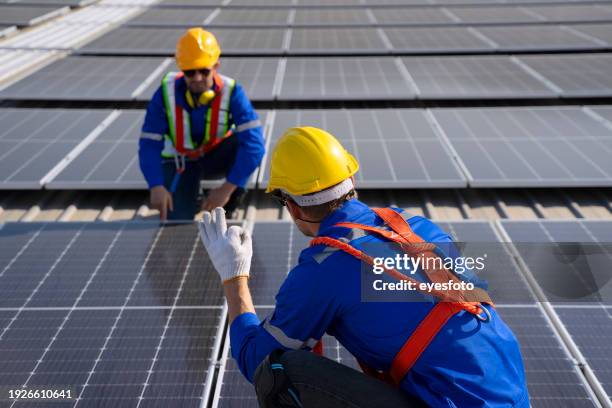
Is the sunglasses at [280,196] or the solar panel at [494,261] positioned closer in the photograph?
the sunglasses at [280,196]

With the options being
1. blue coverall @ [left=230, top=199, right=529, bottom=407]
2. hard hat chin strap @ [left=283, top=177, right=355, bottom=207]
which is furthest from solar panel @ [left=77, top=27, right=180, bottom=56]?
blue coverall @ [left=230, top=199, right=529, bottom=407]

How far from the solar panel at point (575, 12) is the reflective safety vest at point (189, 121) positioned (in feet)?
40.7

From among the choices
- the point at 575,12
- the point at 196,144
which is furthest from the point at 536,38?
the point at 196,144

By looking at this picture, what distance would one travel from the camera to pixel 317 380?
242 centimetres

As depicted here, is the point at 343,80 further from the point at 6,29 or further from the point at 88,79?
the point at 6,29

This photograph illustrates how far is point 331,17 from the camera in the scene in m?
15.3

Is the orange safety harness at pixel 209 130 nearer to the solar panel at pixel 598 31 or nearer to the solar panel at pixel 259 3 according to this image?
the solar panel at pixel 598 31

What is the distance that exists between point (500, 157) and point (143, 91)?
591 centimetres

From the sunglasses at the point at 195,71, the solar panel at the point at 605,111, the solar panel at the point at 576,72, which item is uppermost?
the sunglasses at the point at 195,71

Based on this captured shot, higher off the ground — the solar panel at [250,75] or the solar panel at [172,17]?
the solar panel at [172,17]

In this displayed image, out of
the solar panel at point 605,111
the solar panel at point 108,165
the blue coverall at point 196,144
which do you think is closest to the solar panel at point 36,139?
the solar panel at point 108,165

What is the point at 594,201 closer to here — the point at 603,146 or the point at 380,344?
the point at 603,146

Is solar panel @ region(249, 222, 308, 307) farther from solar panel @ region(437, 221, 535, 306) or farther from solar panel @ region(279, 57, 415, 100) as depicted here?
solar panel @ region(279, 57, 415, 100)

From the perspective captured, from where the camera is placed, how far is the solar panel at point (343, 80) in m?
8.30
